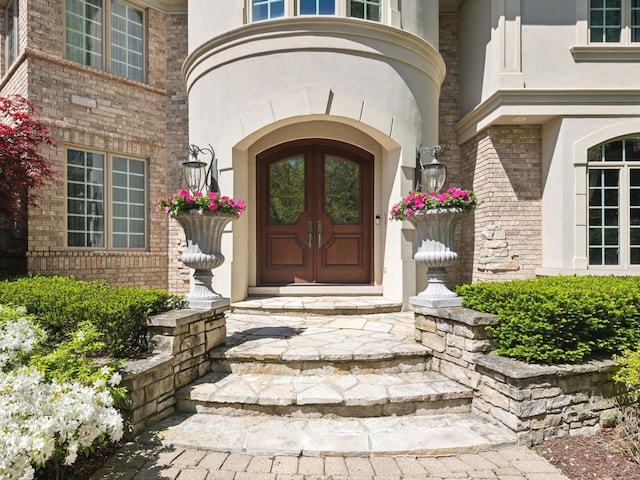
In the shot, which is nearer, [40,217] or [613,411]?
[613,411]

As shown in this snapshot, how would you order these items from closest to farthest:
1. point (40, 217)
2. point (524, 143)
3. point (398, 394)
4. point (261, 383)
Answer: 1. point (398, 394)
2. point (261, 383)
3. point (40, 217)
4. point (524, 143)

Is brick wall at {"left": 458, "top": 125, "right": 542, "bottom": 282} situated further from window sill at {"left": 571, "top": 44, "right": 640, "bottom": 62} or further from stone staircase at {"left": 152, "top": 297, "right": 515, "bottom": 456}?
stone staircase at {"left": 152, "top": 297, "right": 515, "bottom": 456}

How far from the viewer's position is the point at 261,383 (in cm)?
361

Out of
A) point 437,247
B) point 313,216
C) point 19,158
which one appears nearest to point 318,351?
point 437,247

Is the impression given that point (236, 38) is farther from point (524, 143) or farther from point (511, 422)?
point (511, 422)

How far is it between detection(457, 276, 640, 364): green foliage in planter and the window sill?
523cm

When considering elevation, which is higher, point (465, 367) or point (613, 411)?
point (465, 367)

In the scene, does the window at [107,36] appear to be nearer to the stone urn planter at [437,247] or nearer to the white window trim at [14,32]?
the white window trim at [14,32]

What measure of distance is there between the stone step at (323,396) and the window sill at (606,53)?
664 cm

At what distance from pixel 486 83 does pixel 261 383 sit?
6.81 meters

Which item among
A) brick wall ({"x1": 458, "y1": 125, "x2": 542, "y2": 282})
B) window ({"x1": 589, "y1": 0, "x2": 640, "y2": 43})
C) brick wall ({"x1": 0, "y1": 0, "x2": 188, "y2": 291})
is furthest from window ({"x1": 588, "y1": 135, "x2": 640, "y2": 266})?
brick wall ({"x1": 0, "y1": 0, "x2": 188, "y2": 291})

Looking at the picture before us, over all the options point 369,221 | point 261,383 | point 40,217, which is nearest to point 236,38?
point 369,221

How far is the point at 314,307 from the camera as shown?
225 inches

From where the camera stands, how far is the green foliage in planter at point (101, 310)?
131 inches
